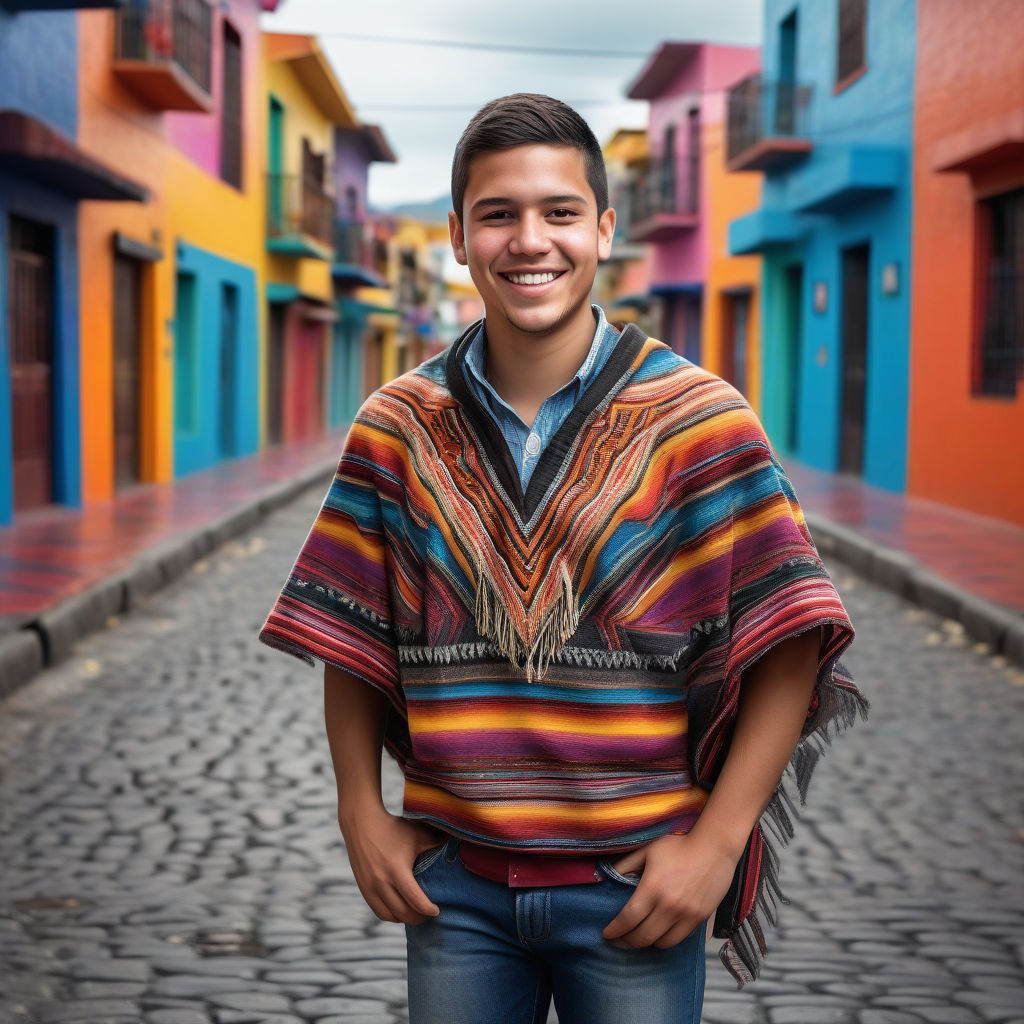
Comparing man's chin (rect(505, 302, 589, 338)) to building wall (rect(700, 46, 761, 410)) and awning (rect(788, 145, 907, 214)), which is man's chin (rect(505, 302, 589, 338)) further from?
building wall (rect(700, 46, 761, 410))

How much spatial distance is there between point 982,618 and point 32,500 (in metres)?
8.06

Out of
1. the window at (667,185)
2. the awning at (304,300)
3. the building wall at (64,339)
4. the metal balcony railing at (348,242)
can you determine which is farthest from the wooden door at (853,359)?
the metal balcony railing at (348,242)

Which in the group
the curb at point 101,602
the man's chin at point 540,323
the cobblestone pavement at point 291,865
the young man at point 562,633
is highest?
the man's chin at point 540,323

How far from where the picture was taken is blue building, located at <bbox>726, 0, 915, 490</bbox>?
49.9 ft

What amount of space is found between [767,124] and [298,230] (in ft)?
27.2

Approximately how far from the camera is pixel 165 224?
16641mm

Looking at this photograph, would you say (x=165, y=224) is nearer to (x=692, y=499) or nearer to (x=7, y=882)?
(x=7, y=882)

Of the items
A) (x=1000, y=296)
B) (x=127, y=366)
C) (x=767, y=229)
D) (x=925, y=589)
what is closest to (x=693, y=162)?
(x=767, y=229)

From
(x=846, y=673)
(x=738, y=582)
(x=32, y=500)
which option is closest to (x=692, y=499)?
(x=738, y=582)

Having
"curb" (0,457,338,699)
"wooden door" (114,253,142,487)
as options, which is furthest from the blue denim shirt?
"wooden door" (114,253,142,487)

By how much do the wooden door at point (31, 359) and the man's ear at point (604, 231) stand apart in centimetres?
1085

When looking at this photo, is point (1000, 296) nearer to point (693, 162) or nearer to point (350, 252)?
point (693, 162)

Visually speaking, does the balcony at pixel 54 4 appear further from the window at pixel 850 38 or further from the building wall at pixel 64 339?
the window at pixel 850 38

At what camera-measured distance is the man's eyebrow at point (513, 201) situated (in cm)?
170
